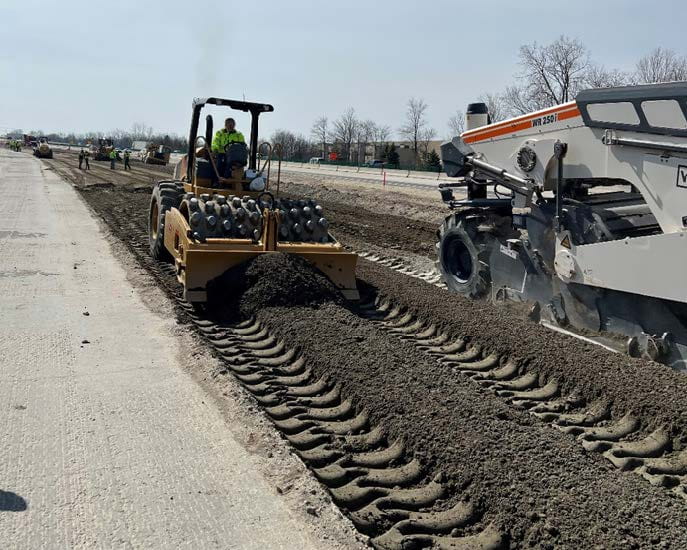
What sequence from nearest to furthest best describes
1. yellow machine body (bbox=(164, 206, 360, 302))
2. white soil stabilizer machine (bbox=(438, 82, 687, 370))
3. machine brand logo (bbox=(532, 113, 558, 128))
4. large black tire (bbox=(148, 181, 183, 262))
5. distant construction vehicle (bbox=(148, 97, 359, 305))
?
white soil stabilizer machine (bbox=(438, 82, 687, 370))
machine brand logo (bbox=(532, 113, 558, 128))
yellow machine body (bbox=(164, 206, 360, 302))
distant construction vehicle (bbox=(148, 97, 359, 305))
large black tire (bbox=(148, 181, 183, 262))

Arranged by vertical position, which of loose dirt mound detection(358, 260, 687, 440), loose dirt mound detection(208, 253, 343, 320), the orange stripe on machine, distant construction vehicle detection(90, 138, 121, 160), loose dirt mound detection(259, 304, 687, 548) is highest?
distant construction vehicle detection(90, 138, 121, 160)

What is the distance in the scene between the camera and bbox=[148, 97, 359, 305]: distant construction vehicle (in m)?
7.75

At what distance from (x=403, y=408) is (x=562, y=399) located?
1.43m

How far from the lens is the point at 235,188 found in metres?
9.65

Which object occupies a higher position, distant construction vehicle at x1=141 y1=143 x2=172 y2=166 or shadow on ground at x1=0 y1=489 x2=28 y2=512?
distant construction vehicle at x1=141 y1=143 x2=172 y2=166

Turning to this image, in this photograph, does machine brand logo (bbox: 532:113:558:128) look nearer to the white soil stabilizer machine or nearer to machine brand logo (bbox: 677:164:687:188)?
the white soil stabilizer machine

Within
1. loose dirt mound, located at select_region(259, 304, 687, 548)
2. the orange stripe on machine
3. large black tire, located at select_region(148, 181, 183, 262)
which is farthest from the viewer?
large black tire, located at select_region(148, 181, 183, 262)

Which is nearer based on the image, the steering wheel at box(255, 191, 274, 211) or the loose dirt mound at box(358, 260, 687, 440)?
the loose dirt mound at box(358, 260, 687, 440)

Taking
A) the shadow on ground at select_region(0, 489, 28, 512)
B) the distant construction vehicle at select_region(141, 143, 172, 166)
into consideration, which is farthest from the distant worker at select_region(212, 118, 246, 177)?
the distant construction vehicle at select_region(141, 143, 172, 166)

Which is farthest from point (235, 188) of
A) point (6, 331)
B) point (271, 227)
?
point (6, 331)

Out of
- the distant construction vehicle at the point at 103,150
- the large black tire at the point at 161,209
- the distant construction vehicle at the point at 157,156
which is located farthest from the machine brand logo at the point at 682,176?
the distant construction vehicle at the point at 103,150

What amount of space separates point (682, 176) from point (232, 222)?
4958 mm

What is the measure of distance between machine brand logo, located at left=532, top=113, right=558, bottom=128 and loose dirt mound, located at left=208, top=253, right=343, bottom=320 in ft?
9.33

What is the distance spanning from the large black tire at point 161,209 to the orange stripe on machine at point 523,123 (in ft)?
14.3
